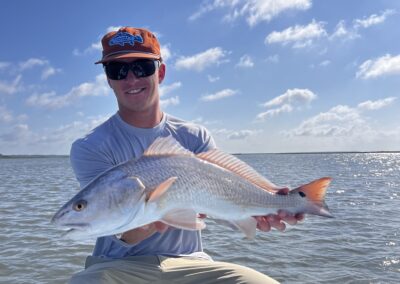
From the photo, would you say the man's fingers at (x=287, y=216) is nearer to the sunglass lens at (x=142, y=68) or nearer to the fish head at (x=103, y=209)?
the fish head at (x=103, y=209)

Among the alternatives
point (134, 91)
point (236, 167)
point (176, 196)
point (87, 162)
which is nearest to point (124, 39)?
point (134, 91)

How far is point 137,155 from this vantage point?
13.7ft

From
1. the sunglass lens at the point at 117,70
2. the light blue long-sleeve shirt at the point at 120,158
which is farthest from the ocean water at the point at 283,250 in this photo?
the sunglass lens at the point at 117,70

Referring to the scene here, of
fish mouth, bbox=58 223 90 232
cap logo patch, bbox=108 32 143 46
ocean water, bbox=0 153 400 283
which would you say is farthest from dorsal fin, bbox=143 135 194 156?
ocean water, bbox=0 153 400 283

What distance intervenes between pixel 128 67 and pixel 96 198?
1.59 m

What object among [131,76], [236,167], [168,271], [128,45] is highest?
[128,45]

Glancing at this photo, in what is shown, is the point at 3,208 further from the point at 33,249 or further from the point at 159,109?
the point at 159,109

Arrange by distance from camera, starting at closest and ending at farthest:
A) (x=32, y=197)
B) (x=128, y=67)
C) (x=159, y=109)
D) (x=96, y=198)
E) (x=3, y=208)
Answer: (x=96, y=198)
(x=128, y=67)
(x=159, y=109)
(x=3, y=208)
(x=32, y=197)

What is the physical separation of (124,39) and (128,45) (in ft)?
0.23

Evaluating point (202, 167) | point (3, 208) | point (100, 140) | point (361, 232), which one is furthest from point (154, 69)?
point (3, 208)

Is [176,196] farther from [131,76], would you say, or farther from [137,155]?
[131,76]

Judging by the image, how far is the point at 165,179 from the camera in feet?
10.2

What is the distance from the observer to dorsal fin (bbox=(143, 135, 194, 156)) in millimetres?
3309

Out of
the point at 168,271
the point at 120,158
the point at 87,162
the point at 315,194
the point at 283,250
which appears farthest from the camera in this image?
the point at 283,250
